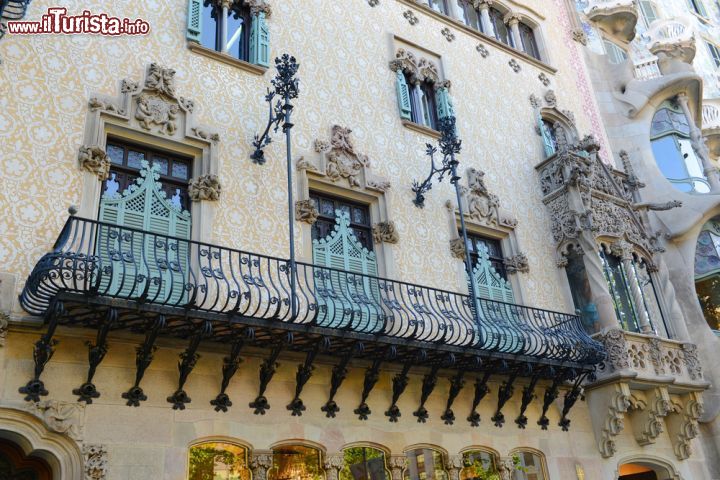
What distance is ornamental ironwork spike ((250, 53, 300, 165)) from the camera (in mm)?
10086

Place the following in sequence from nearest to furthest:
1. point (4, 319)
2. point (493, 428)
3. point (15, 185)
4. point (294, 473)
Result: point (4, 319) → point (15, 185) → point (294, 473) → point (493, 428)

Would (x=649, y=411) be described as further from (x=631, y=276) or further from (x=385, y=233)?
(x=385, y=233)

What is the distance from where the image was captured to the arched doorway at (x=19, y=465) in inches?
300

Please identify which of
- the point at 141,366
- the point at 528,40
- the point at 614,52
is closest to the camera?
the point at 141,366

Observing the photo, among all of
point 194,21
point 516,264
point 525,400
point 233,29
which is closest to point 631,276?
point 516,264

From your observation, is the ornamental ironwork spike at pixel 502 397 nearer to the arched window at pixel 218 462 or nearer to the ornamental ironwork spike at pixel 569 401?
the ornamental ironwork spike at pixel 569 401

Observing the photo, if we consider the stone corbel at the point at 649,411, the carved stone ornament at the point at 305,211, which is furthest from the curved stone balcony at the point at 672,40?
the carved stone ornament at the point at 305,211

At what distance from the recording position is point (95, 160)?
9.15 m

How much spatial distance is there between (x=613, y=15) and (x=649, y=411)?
47.0ft

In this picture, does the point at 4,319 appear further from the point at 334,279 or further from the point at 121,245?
the point at 334,279

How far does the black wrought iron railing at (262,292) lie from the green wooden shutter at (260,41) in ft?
13.1

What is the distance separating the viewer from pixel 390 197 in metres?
12.3

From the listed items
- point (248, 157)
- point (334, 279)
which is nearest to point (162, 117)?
point (248, 157)

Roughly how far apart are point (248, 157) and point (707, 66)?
76.0 feet
